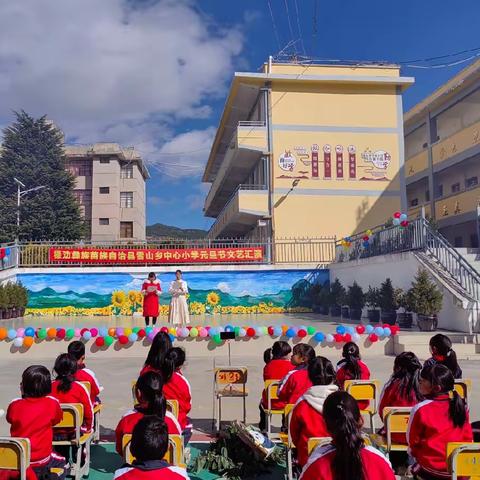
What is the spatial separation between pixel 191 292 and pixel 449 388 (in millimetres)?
17956

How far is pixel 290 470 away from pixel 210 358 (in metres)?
7.30

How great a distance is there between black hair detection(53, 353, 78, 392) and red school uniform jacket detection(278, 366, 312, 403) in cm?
188

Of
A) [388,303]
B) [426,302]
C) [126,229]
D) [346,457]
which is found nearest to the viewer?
[346,457]

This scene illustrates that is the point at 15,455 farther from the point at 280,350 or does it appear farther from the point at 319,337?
the point at 319,337

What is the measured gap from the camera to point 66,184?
1528 inches

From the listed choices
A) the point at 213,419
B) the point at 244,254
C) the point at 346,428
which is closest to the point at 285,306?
the point at 244,254

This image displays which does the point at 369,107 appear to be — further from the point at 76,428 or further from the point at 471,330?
the point at 76,428

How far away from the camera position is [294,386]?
15.1ft

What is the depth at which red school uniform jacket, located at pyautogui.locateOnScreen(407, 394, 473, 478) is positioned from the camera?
322 centimetres

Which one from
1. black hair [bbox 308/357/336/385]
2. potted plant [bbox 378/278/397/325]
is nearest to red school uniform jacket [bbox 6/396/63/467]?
black hair [bbox 308/357/336/385]

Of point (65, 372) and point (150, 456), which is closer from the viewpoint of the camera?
point (150, 456)

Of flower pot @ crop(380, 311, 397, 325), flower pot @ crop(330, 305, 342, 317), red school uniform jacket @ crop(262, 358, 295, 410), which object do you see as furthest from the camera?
flower pot @ crop(330, 305, 342, 317)

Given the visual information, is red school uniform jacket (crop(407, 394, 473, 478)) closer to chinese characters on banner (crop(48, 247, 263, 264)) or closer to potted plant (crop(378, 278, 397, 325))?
potted plant (crop(378, 278, 397, 325))

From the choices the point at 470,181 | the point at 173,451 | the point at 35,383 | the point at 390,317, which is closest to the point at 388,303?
the point at 390,317
